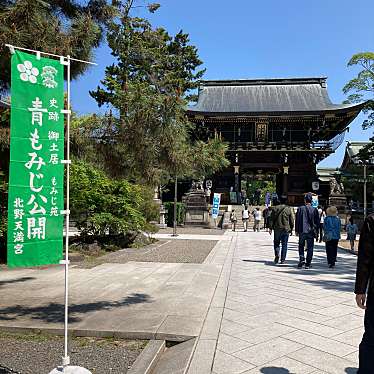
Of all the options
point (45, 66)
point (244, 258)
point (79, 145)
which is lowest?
point (244, 258)

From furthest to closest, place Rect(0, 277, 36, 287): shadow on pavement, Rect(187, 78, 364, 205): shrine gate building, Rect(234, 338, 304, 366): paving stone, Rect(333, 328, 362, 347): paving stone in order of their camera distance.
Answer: Rect(187, 78, 364, 205): shrine gate building
Rect(0, 277, 36, 287): shadow on pavement
Rect(333, 328, 362, 347): paving stone
Rect(234, 338, 304, 366): paving stone

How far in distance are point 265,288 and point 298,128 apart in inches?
1104

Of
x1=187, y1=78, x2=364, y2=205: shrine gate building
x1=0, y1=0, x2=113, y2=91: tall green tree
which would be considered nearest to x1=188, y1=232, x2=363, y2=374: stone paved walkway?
x1=0, y1=0, x2=113, y2=91: tall green tree

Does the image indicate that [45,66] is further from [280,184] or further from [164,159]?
[280,184]

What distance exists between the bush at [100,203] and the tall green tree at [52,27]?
5.76 meters

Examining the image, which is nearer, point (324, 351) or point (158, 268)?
point (324, 351)

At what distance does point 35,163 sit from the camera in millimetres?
2961

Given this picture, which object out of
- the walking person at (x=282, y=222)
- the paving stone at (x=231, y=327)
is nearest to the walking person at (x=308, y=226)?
the walking person at (x=282, y=222)

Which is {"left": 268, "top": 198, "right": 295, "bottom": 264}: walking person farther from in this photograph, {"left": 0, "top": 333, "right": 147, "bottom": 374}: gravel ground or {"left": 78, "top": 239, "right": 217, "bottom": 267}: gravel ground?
{"left": 0, "top": 333, "right": 147, "bottom": 374}: gravel ground

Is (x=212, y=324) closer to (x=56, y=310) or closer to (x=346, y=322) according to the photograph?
(x=346, y=322)

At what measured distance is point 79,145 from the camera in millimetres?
4879

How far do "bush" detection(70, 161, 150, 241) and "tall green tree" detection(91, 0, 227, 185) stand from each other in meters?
6.35

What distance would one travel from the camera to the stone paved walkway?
3.14 meters

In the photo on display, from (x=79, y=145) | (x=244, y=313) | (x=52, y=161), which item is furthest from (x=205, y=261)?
(x=52, y=161)
